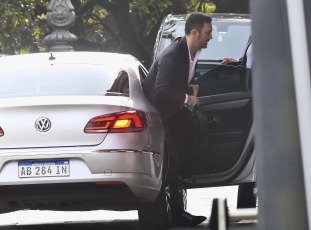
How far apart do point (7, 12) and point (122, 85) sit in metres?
15.5

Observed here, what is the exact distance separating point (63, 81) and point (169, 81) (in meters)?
0.98

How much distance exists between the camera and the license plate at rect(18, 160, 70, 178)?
7145mm

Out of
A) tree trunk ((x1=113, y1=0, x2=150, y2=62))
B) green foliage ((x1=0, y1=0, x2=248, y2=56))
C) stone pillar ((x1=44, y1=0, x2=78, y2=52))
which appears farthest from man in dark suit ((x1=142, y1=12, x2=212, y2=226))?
tree trunk ((x1=113, y1=0, x2=150, y2=62))

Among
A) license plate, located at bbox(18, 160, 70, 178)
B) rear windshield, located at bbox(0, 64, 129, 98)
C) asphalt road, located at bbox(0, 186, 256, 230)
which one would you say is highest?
rear windshield, located at bbox(0, 64, 129, 98)

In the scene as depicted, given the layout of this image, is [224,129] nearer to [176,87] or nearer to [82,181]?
[176,87]

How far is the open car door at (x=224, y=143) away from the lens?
847 centimetres

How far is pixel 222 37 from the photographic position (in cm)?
1165

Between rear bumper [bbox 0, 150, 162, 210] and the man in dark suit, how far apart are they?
970 mm

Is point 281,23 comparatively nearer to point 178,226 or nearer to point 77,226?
point 178,226

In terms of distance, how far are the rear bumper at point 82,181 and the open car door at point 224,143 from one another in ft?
3.81

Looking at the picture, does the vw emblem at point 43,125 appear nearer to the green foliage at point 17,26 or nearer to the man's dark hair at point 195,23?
the man's dark hair at point 195,23

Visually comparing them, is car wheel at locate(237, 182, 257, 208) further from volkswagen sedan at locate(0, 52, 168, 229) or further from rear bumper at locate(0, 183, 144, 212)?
rear bumper at locate(0, 183, 144, 212)

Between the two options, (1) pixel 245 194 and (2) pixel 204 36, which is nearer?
(2) pixel 204 36

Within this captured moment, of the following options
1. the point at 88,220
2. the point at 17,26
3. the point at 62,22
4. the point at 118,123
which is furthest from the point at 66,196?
the point at 17,26
